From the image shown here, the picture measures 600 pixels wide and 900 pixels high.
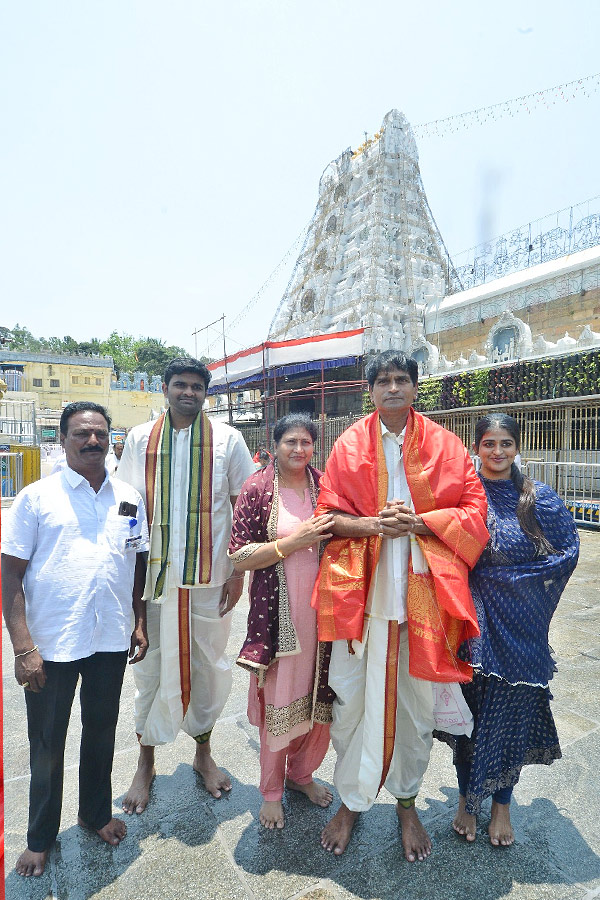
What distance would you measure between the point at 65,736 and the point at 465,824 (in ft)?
5.46

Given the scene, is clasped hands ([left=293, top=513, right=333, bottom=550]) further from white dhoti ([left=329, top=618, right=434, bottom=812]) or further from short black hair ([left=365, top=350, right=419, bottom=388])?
short black hair ([left=365, top=350, right=419, bottom=388])

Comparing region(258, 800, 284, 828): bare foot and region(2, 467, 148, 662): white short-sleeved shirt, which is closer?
region(2, 467, 148, 662): white short-sleeved shirt

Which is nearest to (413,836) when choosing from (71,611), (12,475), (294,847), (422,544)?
(294,847)

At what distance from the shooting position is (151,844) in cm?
206

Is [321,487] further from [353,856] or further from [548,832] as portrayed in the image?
[548,832]

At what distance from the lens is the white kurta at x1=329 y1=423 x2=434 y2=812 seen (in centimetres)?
207

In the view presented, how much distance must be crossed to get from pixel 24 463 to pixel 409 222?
61.1ft

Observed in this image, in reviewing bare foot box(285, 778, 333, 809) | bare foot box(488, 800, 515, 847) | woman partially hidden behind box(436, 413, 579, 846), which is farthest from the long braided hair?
bare foot box(285, 778, 333, 809)

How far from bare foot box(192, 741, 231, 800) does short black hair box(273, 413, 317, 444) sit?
1.58m

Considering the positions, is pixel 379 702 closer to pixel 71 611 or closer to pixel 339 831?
pixel 339 831

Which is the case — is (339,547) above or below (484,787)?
above

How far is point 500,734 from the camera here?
2133 mm

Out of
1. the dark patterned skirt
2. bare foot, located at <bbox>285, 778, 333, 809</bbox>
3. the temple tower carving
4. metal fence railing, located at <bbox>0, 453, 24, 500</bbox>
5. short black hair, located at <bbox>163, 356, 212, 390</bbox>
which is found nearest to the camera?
the dark patterned skirt

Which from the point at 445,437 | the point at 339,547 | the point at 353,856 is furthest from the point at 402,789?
the point at 445,437
